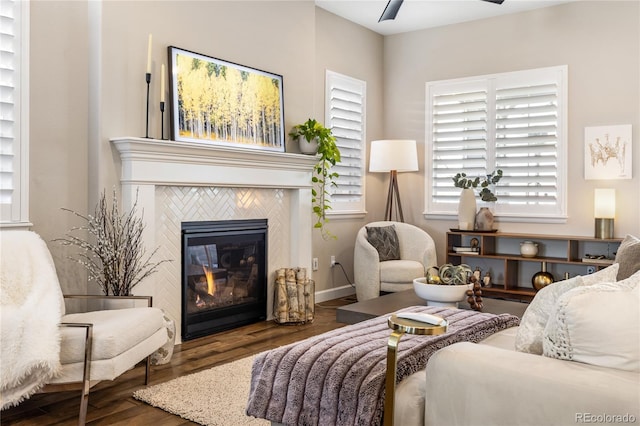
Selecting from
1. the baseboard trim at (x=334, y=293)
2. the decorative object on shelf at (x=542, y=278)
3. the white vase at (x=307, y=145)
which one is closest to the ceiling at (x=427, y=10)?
the white vase at (x=307, y=145)

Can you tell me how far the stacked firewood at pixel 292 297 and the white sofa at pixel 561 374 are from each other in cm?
Answer: 297

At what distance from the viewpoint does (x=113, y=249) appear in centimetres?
340

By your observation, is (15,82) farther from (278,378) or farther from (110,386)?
(278,378)

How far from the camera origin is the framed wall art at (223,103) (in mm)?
4012

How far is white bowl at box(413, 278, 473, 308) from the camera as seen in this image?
10.9 ft

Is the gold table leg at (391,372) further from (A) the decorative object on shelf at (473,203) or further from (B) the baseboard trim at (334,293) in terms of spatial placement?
(A) the decorative object on shelf at (473,203)

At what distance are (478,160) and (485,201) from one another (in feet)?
1.61

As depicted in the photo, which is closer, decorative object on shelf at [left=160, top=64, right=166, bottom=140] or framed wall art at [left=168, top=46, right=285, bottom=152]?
decorative object on shelf at [left=160, top=64, right=166, bottom=140]

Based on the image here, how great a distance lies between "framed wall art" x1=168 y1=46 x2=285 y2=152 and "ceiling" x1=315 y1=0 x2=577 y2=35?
4.64 ft

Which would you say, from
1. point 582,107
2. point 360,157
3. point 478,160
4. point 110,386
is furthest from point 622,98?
point 110,386

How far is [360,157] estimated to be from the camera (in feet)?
20.6

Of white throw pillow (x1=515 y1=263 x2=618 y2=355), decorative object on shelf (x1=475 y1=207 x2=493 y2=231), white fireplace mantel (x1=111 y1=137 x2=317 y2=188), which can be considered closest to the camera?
white throw pillow (x1=515 y1=263 x2=618 y2=355)

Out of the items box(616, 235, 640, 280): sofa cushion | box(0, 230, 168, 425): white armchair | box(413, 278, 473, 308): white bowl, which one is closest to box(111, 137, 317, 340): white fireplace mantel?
box(0, 230, 168, 425): white armchair

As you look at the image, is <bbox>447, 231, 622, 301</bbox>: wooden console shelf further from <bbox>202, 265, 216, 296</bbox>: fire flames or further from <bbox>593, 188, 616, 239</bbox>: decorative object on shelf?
<bbox>202, 265, 216, 296</bbox>: fire flames
